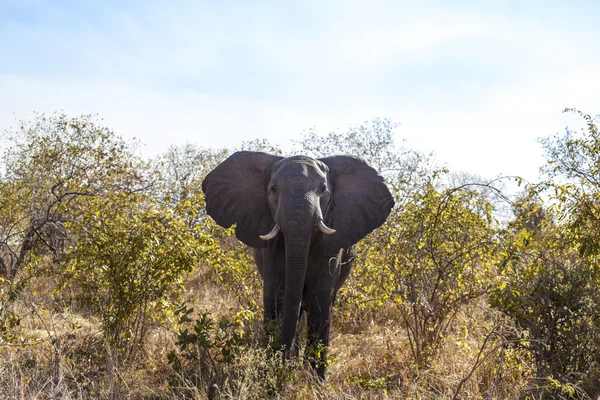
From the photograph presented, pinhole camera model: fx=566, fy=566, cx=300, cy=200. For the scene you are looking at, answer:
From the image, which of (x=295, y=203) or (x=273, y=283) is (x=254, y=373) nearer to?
(x=273, y=283)

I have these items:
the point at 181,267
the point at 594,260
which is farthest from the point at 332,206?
the point at 594,260

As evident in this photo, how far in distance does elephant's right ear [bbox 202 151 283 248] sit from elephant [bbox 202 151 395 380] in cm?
1

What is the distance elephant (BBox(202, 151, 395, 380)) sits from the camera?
21.0ft

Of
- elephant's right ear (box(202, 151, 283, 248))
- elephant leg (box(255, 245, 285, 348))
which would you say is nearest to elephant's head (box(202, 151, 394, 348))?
elephant's right ear (box(202, 151, 283, 248))

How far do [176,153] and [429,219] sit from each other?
19.4 meters

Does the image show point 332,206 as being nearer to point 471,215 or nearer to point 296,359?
point 471,215

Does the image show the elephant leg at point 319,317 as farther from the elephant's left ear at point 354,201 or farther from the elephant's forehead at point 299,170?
the elephant's forehead at point 299,170

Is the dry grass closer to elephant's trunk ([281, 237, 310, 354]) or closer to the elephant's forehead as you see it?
A: elephant's trunk ([281, 237, 310, 354])

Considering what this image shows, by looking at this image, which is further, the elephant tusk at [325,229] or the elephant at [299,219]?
the elephant tusk at [325,229]

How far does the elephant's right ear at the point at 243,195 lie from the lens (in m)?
7.41

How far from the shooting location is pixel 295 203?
646 cm

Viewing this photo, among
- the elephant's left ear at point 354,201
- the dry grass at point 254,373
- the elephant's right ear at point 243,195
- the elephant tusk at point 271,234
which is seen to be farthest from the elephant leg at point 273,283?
the dry grass at point 254,373

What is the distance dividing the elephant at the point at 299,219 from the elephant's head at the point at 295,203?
11 mm

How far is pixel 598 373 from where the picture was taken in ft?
16.8
